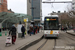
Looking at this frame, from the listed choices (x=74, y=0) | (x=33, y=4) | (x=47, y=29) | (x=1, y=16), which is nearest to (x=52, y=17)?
(x=47, y=29)

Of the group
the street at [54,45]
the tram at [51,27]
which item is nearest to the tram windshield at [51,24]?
the tram at [51,27]

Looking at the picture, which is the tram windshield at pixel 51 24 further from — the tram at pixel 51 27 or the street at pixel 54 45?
the street at pixel 54 45

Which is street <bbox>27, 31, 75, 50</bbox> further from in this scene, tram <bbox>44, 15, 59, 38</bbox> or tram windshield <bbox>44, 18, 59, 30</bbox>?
tram windshield <bbox>44, 18, 59, 30</bbox>

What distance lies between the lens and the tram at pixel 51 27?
1942cm

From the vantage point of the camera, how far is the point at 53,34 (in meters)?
19.4

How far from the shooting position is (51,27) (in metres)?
19.6

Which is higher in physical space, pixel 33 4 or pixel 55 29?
pixel 33 4

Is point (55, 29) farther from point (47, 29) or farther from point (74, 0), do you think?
point (74, 0)

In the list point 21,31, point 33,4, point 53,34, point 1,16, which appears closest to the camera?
point 21,31

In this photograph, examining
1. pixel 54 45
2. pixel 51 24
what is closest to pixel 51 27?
pixel 51 24

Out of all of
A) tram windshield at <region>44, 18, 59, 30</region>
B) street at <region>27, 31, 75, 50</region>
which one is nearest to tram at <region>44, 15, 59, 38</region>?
Answer: tram windshield at <region>44, 18, 59, 30</region>

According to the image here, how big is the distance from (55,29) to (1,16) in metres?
27.6

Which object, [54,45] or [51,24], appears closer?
[54,45]

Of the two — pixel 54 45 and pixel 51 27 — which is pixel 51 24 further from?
pixel 54 45
